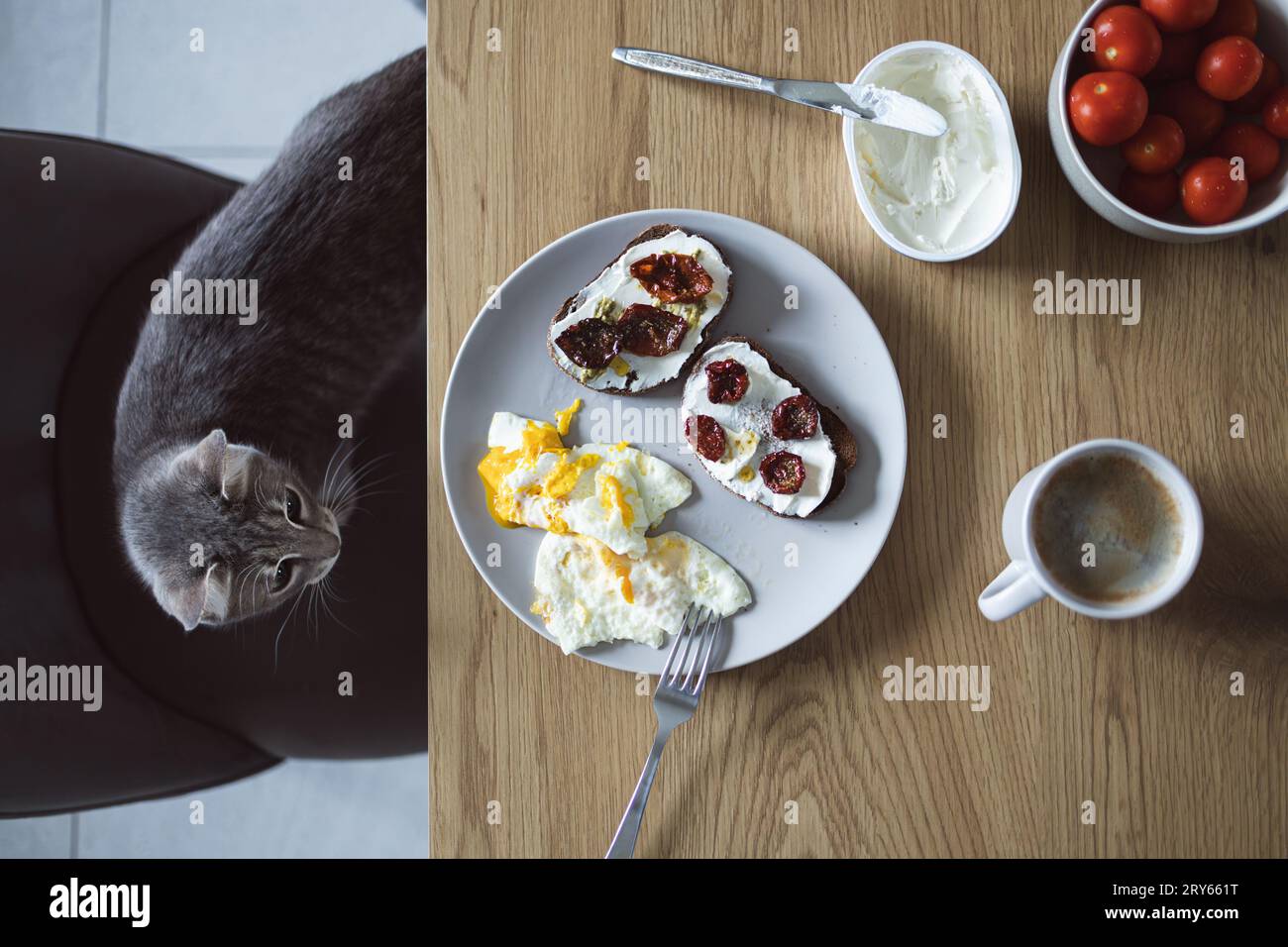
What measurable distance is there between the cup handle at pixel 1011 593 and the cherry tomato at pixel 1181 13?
30.8 inches

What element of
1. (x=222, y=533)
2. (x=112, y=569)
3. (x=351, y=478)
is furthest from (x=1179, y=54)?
(x=112, y=569)

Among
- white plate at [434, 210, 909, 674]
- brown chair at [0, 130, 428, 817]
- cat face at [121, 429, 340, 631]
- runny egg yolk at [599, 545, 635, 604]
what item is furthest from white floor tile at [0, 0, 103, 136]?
runny egg yolk at [599, 545, 635, 604]

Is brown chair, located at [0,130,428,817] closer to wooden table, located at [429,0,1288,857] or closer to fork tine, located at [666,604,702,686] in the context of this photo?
wooden table, located at [429,0,1288,857]

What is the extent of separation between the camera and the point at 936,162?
1214 mm

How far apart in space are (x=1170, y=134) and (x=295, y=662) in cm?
184

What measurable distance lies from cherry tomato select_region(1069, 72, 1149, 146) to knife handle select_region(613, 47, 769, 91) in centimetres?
45

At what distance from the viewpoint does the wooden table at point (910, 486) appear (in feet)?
4.09

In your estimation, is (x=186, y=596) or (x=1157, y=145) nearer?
(x=1157, y=145)

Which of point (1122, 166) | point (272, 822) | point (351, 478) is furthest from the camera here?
point (272, 822)

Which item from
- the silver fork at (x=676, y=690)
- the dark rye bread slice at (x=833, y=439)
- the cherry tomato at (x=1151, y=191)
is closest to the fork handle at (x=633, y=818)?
the silver fork at (x=676, y=690)

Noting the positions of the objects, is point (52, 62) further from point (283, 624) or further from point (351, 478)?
point (283, 624)

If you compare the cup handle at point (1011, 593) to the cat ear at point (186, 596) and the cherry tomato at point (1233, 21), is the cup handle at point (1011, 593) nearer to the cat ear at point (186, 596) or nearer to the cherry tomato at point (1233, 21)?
the cherry tomato at point (1233, 21)

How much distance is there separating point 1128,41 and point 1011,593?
78 centimetres

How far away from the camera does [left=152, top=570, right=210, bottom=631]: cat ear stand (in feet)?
5.12
